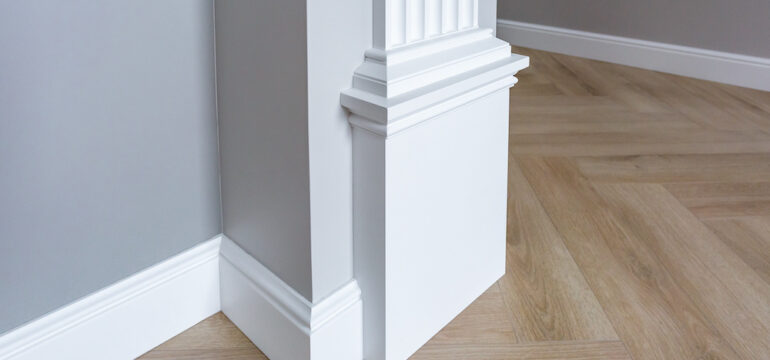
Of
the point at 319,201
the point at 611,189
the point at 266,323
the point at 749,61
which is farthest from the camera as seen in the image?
the point at 749,61

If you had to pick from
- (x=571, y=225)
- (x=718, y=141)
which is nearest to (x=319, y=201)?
(x=571, y=225)

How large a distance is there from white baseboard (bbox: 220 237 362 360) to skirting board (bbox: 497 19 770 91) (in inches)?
86.4

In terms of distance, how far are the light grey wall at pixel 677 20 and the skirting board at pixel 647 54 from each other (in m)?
0.03

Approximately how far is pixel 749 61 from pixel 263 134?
2.27m

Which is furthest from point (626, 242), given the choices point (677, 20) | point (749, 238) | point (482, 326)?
Answer: point (677, 20)

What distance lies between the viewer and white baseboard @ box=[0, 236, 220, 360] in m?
0.89

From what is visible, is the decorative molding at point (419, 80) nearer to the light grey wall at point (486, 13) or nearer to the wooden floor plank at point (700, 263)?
the light grey wall at point (486, 13)

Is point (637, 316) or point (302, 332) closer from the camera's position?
point (302, 332)

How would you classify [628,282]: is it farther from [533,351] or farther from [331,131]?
[331,131]

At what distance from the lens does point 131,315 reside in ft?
→ 3.24

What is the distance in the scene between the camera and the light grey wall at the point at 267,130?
0.86 meters

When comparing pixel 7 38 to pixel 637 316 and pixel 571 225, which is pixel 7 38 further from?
pixel 571 225

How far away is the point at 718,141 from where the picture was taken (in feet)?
6.53

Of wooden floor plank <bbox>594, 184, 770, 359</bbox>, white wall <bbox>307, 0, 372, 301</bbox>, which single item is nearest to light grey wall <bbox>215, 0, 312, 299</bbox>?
white wall <bbox>307, 0, 372, 301</bbox>
